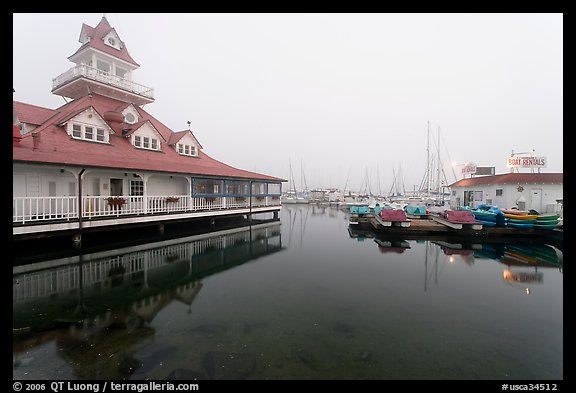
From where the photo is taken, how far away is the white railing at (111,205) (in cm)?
1190

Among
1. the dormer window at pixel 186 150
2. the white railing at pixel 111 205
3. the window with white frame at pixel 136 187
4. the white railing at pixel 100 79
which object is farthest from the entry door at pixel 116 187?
→ the white railing at pixel 100 79

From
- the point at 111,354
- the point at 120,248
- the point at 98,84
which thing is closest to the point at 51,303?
the point at 111,354

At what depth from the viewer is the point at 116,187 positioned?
16.7 meters

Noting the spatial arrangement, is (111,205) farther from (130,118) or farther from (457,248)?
(457,248)

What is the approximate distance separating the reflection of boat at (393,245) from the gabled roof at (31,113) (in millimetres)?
25350

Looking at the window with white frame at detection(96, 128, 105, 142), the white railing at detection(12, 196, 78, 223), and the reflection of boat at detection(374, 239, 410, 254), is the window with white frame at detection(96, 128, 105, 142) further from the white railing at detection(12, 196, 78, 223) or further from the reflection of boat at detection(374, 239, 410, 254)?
the reflection of boat at detection(374, 239, 410, 254)

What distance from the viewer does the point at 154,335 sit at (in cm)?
538

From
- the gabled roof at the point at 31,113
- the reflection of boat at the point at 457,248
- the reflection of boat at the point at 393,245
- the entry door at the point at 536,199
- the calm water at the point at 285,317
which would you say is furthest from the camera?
the entry door at the point at 536,199

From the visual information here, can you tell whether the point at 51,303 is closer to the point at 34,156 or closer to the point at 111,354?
the point at 111,354

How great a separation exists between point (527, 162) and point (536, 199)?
8.86 meters

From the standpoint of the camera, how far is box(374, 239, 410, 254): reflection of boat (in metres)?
14.4

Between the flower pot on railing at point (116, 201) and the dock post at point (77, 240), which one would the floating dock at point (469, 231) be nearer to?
the flower pot on railing at point (116, 201)

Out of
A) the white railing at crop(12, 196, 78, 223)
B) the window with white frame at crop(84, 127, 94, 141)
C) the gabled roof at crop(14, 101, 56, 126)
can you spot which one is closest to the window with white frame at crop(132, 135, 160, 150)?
the window with white frame at crop(84, 127, 94, 141)
